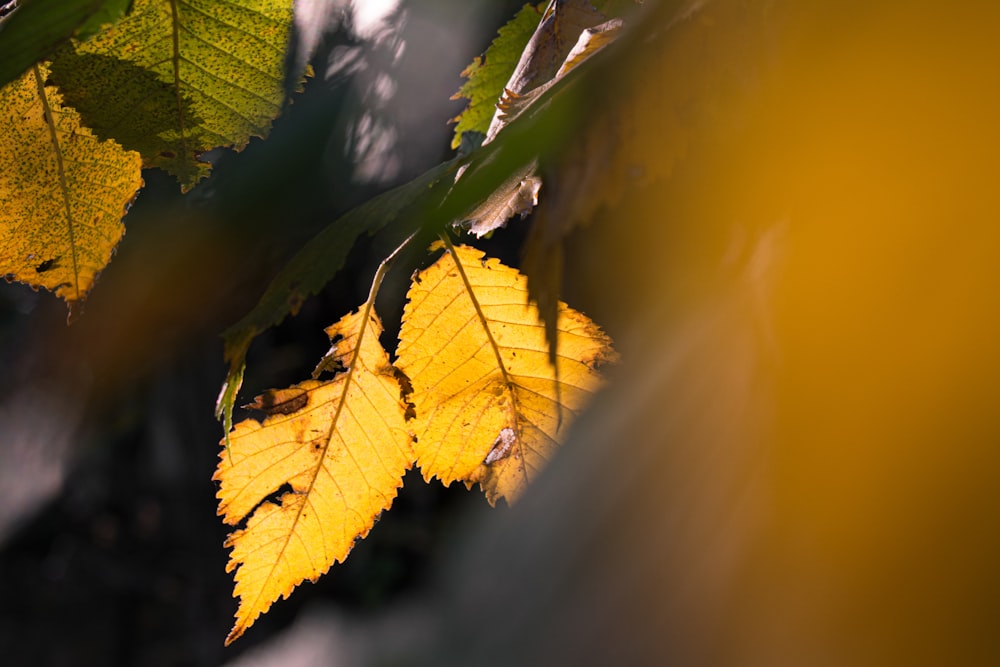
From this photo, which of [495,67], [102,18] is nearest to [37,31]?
[102,18]

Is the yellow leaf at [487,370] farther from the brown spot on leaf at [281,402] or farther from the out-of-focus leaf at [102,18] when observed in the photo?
the out-of-focus leaf at [102,18]

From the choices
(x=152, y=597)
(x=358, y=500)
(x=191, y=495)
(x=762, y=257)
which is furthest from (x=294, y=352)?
(x=762, y=257)

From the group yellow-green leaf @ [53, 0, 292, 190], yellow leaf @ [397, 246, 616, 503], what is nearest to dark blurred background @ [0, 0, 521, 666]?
yellow-green leaf @ [53, 0, 292, 190]

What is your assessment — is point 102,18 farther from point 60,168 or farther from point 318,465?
point 318,465

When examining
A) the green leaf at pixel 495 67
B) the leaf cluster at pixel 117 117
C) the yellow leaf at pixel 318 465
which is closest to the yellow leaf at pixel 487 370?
the yellow leaf at pixel 318 465

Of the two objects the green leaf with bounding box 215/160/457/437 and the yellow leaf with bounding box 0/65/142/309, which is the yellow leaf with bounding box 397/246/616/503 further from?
the yellow leaf with bounding box 0/65/142/309

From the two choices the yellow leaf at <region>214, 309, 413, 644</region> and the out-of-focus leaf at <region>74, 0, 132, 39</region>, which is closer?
the out-of-focus leaf at <region>74, 0, 132, 39</region>

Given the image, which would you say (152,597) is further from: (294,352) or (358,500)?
(358,500)
